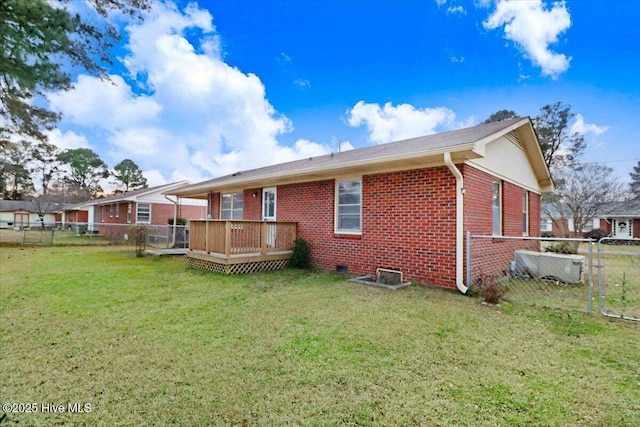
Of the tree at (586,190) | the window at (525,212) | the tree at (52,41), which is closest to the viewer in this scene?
the tree at (52,41)

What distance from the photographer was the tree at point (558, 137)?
79.0ft

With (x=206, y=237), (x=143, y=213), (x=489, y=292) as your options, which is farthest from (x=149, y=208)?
(x=489, y=292)

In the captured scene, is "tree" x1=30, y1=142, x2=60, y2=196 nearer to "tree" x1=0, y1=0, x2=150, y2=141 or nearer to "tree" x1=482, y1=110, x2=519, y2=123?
"tree" x1=0, y1=0, x2=150, y2=141

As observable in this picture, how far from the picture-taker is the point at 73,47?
210 inches

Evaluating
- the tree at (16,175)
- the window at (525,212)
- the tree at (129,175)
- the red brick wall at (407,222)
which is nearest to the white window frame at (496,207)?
the red brick wall at (407,222)

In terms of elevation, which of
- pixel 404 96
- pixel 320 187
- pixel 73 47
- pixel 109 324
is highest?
pixel 404 96

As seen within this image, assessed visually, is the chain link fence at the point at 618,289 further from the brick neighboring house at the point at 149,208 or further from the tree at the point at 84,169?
the tree at the point at 84,169

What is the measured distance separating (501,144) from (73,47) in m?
9.83

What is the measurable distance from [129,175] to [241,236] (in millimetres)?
50246

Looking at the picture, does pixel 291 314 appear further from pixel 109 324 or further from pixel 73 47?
pixel 73 47

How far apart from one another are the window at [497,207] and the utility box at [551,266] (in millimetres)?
1078

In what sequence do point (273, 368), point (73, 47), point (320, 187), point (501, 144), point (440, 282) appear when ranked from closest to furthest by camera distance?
point (273, 368), point (73, 47), point (440, 282), point (501, 144), point (320, 187)

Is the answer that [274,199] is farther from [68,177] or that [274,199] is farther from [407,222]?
[68,177]

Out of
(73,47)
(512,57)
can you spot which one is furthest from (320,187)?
(512,57)
